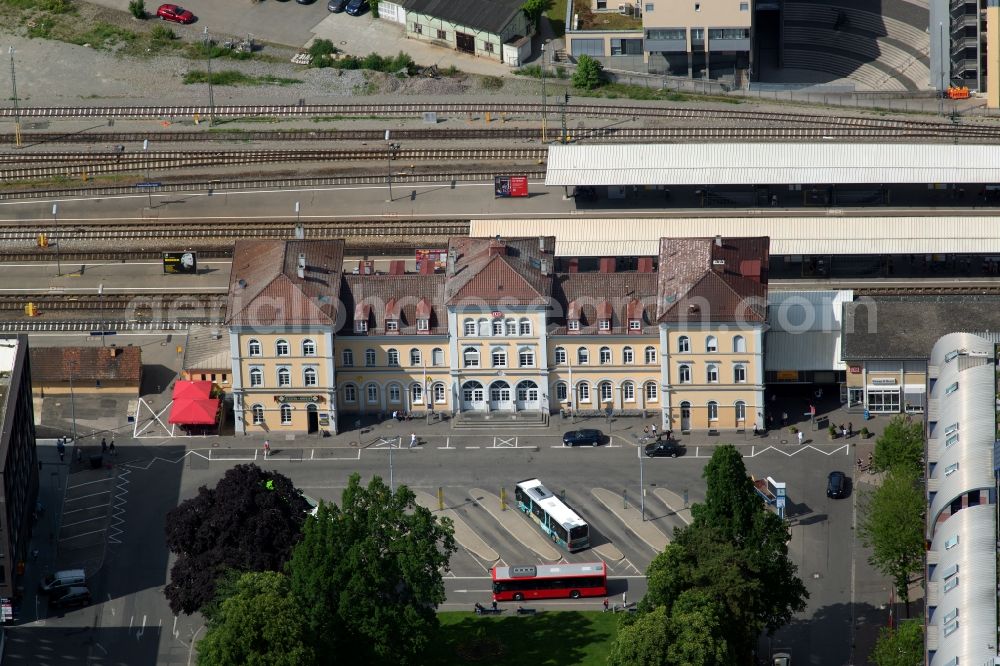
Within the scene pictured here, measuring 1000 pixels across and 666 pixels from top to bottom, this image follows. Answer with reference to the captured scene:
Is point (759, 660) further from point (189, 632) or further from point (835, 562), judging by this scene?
point (189, 632)

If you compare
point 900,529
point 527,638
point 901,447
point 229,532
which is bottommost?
point 527,638

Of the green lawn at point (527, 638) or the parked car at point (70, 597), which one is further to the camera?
the parked car at point (70, 597)

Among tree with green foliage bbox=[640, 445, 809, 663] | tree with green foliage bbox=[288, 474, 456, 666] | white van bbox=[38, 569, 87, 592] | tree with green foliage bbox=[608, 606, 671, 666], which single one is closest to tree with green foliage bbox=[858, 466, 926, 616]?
tree with green foliage bbox=[640, 445, 809, 663]

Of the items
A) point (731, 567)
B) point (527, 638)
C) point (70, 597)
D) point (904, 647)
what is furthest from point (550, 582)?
point (70, 597)

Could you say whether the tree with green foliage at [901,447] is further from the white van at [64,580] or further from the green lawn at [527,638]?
the white van at [64,580]

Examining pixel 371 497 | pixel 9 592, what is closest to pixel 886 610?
pixel 371 497

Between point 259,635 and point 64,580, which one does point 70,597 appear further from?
point 259,635

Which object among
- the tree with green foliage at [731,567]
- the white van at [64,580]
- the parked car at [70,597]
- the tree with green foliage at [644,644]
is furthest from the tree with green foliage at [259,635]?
the tree with green foliage at [731,567]
